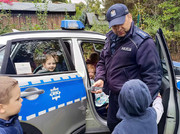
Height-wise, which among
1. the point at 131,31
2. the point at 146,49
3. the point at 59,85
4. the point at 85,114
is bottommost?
the point at 85,114

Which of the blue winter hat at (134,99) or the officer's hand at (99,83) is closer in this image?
the blue winter hat at (134,99)

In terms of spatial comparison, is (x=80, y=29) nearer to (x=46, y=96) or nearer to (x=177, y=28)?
(x=46, y=96)

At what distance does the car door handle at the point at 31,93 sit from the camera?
60.0 inches

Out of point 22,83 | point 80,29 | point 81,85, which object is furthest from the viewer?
point 80,29

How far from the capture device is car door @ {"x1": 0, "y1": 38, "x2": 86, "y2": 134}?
1.58 metres

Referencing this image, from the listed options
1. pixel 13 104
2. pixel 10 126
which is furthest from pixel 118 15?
pixel 10 126

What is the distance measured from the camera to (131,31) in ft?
5.61

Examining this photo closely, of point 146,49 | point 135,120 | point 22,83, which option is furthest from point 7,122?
point 146,49

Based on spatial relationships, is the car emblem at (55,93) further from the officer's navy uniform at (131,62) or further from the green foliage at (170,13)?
the green foliage at (170,13)

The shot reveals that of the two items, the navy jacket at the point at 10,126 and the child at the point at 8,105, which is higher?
the child at the point at 8,105

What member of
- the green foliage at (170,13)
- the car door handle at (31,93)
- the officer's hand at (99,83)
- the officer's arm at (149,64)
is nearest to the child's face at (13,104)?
the car door handle at (31,93)

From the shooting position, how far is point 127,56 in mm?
1701

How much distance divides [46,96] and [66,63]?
52 centimetres

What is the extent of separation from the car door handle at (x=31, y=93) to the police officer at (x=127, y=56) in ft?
2.19
